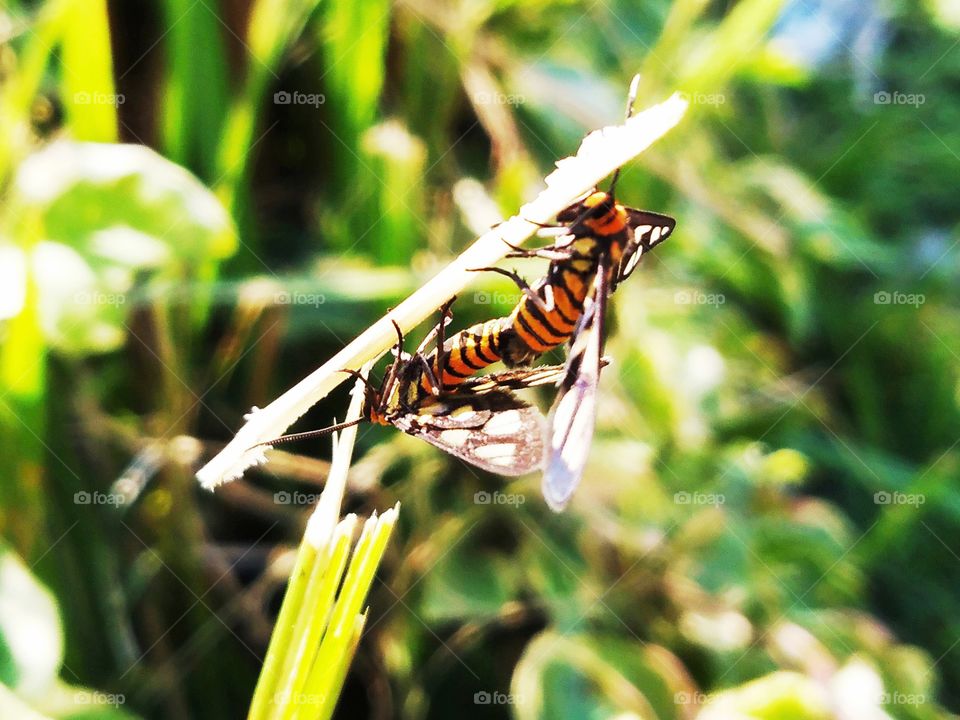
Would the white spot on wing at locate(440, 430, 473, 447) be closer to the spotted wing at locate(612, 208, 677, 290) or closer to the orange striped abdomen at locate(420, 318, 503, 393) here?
the orange striped abdomen at locate(420, 318, 503, 393)

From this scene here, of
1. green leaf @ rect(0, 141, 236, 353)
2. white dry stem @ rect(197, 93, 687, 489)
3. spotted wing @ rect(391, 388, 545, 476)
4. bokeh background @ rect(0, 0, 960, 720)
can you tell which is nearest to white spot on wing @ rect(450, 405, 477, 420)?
spotted wing @ rect(391, 388, 545, 476)

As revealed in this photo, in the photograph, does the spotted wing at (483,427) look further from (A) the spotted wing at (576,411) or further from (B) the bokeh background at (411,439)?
(B) the bokeh background at (411,439)

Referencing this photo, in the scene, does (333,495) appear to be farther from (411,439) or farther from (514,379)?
(411,439)

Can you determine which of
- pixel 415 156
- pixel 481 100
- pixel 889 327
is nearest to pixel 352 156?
pixel 415 156

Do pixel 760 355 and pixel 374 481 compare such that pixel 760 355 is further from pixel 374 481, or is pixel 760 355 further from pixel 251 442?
pixel 251 442

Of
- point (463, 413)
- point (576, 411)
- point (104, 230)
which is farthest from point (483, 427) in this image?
point (104, 230)

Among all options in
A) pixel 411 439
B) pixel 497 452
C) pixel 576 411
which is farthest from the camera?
pixel 411 439

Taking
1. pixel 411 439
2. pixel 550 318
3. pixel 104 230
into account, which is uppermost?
pixel 550 318
